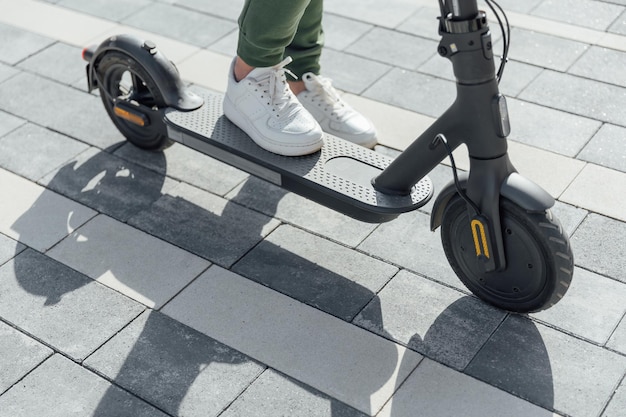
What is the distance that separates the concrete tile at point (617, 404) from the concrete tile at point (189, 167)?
1.75 metres

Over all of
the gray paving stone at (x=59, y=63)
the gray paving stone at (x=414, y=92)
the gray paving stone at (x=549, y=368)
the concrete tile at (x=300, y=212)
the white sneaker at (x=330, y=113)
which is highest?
the white sneaker at (x=330, y=113)

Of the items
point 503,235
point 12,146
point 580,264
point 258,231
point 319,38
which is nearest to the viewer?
point 503,235

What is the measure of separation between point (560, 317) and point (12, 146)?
252 cm

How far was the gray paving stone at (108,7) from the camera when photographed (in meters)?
5.32

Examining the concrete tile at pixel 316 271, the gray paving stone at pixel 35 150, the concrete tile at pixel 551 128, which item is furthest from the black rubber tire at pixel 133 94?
the concrete tile at pixel 551 128

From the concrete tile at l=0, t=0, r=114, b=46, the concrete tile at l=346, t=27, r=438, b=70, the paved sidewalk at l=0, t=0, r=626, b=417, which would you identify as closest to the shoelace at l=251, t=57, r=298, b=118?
the paved sidewalk at l=0, t=0, r=626, b=417

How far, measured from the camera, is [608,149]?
3.94 metres

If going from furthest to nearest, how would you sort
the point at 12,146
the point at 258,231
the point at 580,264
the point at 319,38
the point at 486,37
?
the point at 12,146 < the point at 319,38 < the point at 258,231 < the point at 580,264 < the point at 486,37

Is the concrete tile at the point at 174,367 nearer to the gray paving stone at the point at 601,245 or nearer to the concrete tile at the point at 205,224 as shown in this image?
the concrete tile at the point at 205,224

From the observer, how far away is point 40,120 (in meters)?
4.39

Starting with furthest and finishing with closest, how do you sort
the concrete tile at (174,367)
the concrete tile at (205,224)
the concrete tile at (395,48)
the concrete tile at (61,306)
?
the concrete tile at (395,48), the concrete tile at (205,224), the concrete tile at (61,306), the concrete tile at (174,367)

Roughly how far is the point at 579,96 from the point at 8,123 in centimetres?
265

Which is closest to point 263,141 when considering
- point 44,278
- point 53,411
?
point 44,278

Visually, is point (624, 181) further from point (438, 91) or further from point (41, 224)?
point (41, 224)
